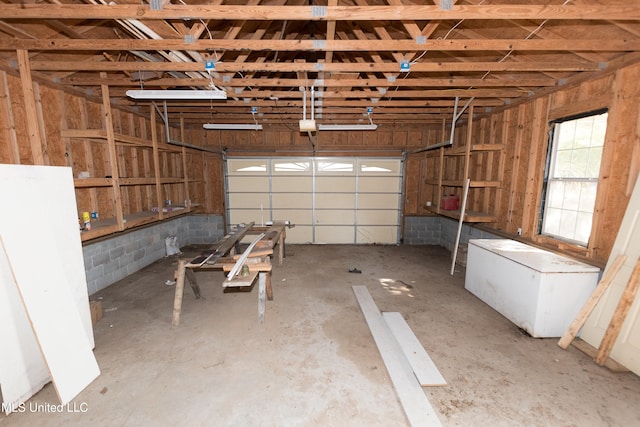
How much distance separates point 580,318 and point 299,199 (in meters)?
6.78

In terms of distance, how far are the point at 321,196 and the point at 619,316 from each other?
6715 mm

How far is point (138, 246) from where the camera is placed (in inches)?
247

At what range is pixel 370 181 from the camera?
8.60m

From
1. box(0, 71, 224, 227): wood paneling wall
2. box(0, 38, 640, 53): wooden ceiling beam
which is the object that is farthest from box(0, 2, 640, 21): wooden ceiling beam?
box(0, 71, 224, 227): wood paneling wall

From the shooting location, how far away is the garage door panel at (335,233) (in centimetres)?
881

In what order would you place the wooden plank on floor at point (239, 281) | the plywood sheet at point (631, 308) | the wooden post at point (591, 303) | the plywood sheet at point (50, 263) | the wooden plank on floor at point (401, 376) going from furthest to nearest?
the wooden plank on floor at point (239, 281) → the wooden post at point (591, 303) → the plywood sheet at point (631, 308) → the plywood sheet at point (50, 263) → the wooden plank on floor at point (401, 376)

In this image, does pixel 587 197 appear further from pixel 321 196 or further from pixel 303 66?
pixel 321 196

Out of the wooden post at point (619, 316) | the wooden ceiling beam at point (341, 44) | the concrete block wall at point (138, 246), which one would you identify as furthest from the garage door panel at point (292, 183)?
the wooden post at point (619, 316)

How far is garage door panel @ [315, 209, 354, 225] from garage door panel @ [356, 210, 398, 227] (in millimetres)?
285

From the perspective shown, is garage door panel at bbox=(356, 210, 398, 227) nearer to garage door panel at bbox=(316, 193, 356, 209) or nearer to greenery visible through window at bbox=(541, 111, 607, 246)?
garage door panel at bbox=(316, 193, 356, 209)

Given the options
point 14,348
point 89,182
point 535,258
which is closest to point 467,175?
point 535,258

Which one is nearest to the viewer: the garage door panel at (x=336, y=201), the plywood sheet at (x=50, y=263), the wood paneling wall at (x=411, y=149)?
the plywood sheet at (x=50, y=263)

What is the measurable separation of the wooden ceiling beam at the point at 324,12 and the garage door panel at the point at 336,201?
6.22 m

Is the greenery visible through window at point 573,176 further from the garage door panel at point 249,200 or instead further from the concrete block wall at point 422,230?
the garage door panel at point 249,200
